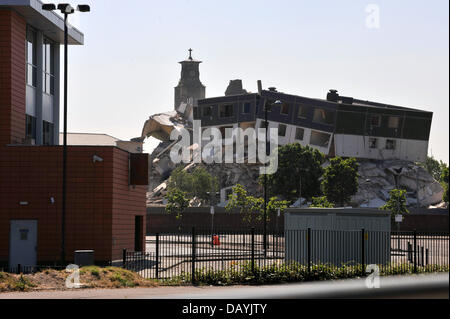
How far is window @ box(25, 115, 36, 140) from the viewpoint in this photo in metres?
40.1

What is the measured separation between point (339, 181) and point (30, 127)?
66.0m

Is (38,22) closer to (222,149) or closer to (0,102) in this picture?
(0,102)

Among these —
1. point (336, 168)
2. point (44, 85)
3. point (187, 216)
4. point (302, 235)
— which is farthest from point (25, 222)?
point (336, 168)

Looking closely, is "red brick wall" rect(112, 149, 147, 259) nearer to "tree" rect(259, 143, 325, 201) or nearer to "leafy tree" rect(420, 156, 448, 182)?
"tree" rect(259, 143, 325, 201)

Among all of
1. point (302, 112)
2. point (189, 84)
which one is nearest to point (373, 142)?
point (302, 112)

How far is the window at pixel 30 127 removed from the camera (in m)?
40.1

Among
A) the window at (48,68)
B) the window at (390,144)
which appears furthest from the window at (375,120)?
the window at (48,68)

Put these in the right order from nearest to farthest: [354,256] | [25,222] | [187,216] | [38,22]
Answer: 1. [354,256]
2. [25,222]
3. [38,22]
4. [187,216]

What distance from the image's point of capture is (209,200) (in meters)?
126

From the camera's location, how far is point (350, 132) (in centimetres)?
12162

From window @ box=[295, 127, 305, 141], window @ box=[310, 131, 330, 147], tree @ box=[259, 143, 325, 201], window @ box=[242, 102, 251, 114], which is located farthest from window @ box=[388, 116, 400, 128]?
window @ box=[242, 102, 251, 114]

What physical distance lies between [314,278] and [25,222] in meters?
18.0

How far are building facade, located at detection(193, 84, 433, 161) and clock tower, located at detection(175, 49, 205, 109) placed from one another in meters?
67.1

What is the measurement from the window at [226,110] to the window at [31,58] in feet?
286
